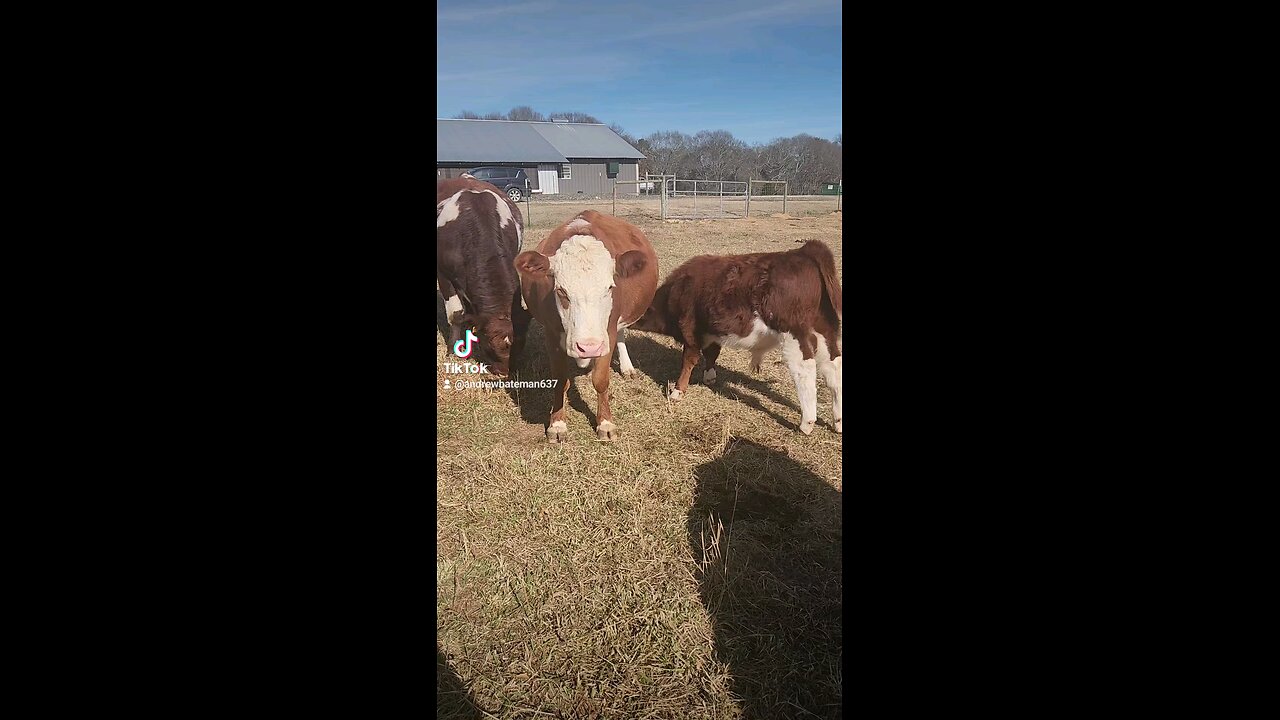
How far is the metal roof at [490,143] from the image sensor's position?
173cm

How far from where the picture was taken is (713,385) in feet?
9.55

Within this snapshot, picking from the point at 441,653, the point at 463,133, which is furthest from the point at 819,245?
the point at 441,653

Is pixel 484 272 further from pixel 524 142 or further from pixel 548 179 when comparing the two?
pixel 524 142

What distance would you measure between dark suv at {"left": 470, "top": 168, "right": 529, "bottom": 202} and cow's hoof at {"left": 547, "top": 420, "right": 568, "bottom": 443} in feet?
3.02

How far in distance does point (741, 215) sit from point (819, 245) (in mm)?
366

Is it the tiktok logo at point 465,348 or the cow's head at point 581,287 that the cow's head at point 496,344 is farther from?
the cow's head at point 581,287

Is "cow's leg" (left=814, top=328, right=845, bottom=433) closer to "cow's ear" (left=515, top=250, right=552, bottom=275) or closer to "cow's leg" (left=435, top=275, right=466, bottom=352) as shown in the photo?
"cow's ear" (left=515, top=250, right=552, bottom=275)

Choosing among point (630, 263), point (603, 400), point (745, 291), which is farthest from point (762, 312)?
point (603, 400)

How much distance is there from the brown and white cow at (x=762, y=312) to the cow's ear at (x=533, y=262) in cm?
80

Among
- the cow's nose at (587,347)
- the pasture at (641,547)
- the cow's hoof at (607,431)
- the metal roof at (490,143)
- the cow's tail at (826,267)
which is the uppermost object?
the metal roof at (490,143)

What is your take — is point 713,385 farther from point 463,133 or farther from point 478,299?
point 463,133

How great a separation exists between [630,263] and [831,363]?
945mm

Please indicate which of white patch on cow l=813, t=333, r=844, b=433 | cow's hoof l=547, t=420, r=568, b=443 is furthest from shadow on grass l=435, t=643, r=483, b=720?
Result: white patch on cow l=813, t=333, r=844, b=433

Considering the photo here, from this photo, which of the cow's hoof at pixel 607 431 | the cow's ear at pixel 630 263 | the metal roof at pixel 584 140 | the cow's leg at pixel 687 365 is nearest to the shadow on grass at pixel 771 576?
the cow's hoof at pixel 607 431
